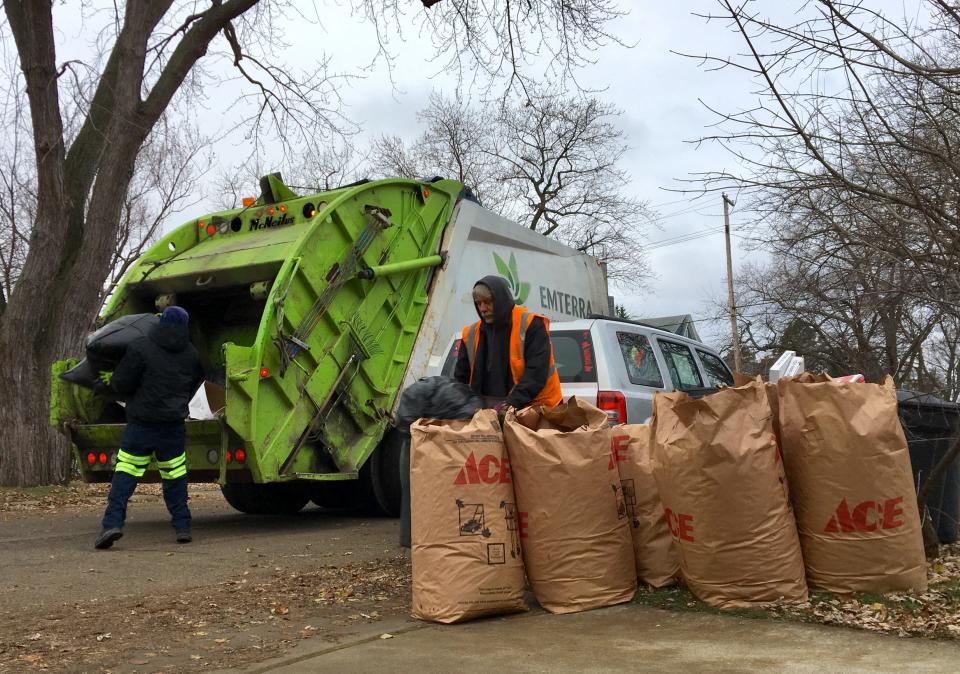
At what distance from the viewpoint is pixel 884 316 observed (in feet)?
16.4

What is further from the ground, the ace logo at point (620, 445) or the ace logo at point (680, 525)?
the ace logo at point (620, 445)

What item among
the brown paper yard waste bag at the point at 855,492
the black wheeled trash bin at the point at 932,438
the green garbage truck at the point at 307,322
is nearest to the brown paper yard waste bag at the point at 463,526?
the brown paper yard waste bag at the point at 855,492

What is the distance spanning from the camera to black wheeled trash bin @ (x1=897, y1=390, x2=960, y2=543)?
495 centimetres

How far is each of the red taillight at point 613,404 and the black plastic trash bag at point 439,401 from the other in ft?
4.44

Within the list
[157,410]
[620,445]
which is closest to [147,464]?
[157,410]

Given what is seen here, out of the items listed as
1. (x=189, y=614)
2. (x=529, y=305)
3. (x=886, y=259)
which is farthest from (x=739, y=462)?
(x=529, y=305)

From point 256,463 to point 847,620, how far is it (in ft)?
12.8

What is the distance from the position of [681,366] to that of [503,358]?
2.87 metres

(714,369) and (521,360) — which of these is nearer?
(521,360)

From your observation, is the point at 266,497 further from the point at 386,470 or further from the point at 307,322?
the point at 307,322

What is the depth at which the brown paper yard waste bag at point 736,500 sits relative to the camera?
385cm

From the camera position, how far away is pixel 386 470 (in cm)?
742

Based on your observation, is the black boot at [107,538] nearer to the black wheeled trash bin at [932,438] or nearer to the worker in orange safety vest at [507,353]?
the worker in orange safety vest at [507,353]

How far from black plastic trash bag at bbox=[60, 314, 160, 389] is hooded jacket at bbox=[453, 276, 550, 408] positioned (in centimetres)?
242
